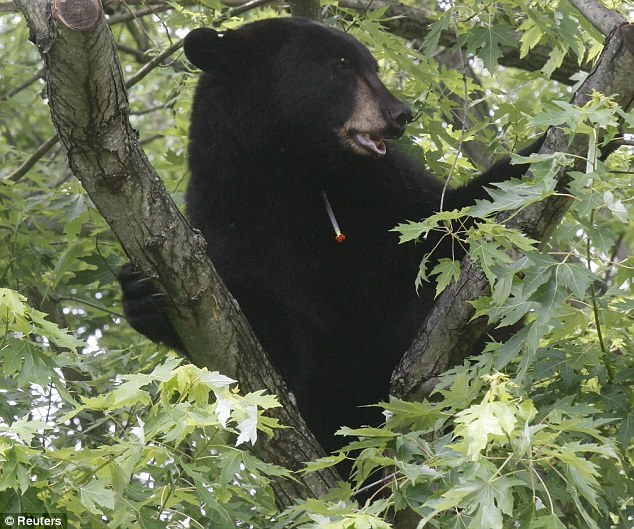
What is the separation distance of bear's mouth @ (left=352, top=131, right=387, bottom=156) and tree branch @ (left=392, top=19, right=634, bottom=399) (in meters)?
1.38

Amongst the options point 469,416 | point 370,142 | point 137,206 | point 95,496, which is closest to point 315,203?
point 370,142

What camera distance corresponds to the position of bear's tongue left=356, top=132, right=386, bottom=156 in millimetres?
5512

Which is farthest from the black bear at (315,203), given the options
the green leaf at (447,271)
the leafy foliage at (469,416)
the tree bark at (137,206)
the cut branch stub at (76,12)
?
the cut branch stub at (76,12)

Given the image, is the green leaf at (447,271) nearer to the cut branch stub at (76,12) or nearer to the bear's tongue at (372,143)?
the cut branch stub at (76,12)

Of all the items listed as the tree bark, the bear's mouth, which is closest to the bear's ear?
the bear's mouth

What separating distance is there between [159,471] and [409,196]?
2.50 m

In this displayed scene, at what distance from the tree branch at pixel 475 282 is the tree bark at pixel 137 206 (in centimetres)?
58

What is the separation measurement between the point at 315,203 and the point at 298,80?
83cm

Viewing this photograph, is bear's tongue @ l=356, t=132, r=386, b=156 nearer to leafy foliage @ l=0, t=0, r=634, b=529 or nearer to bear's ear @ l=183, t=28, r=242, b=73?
leafy foliage @ l=0, t=0, r=634, b=529

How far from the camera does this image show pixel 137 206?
386cm

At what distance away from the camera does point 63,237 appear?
7.01 m

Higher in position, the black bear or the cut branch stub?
the cut branch stub

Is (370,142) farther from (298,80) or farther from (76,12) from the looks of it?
(76,12)

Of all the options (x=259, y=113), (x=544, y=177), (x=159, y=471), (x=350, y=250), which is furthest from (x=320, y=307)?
(x=544, y=177)
